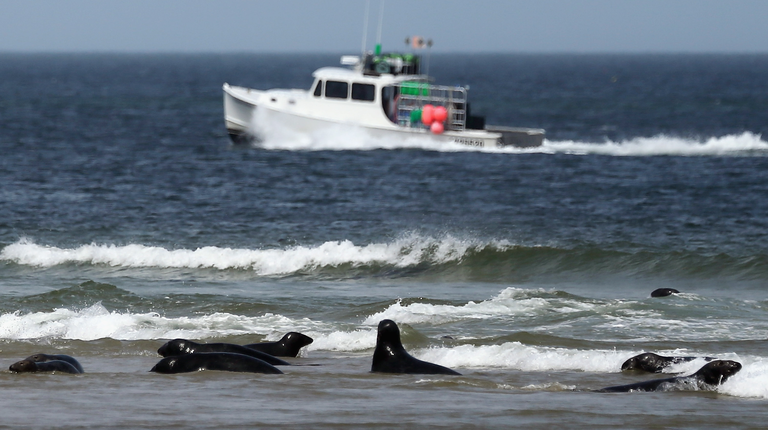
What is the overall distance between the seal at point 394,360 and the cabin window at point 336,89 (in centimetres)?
2445

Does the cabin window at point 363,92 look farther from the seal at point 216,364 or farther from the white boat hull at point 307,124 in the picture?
the seal at point 216,364

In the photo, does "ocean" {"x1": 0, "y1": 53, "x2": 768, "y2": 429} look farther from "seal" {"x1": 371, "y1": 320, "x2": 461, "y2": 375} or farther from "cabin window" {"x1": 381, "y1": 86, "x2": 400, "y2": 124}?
"cabin window" {"x1": 381, "y1": 86, "x2": 400, "y2": 124}

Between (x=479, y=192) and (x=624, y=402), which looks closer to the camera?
(x=624, y=402)

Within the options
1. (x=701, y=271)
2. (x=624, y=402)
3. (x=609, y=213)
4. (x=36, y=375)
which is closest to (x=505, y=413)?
(x=624, y=402)

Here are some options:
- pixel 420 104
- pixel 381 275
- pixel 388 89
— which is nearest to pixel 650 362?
pixel 381 275

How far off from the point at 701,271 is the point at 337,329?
27.4 ft

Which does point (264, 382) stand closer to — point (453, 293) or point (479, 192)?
point (453, 293)

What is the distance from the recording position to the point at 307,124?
118 feet

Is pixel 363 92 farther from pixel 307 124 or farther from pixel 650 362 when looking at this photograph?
pixel 650 362

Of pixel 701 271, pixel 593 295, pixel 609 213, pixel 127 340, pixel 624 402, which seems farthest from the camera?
pixel 609 213

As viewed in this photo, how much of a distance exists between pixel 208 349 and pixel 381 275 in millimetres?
8075

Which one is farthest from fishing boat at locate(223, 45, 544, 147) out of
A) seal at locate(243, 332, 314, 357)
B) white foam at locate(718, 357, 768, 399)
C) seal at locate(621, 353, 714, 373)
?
white foam at locate(718, 357, 768, 399)

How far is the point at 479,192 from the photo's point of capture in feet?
92.2

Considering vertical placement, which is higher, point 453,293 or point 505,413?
point 505,413
